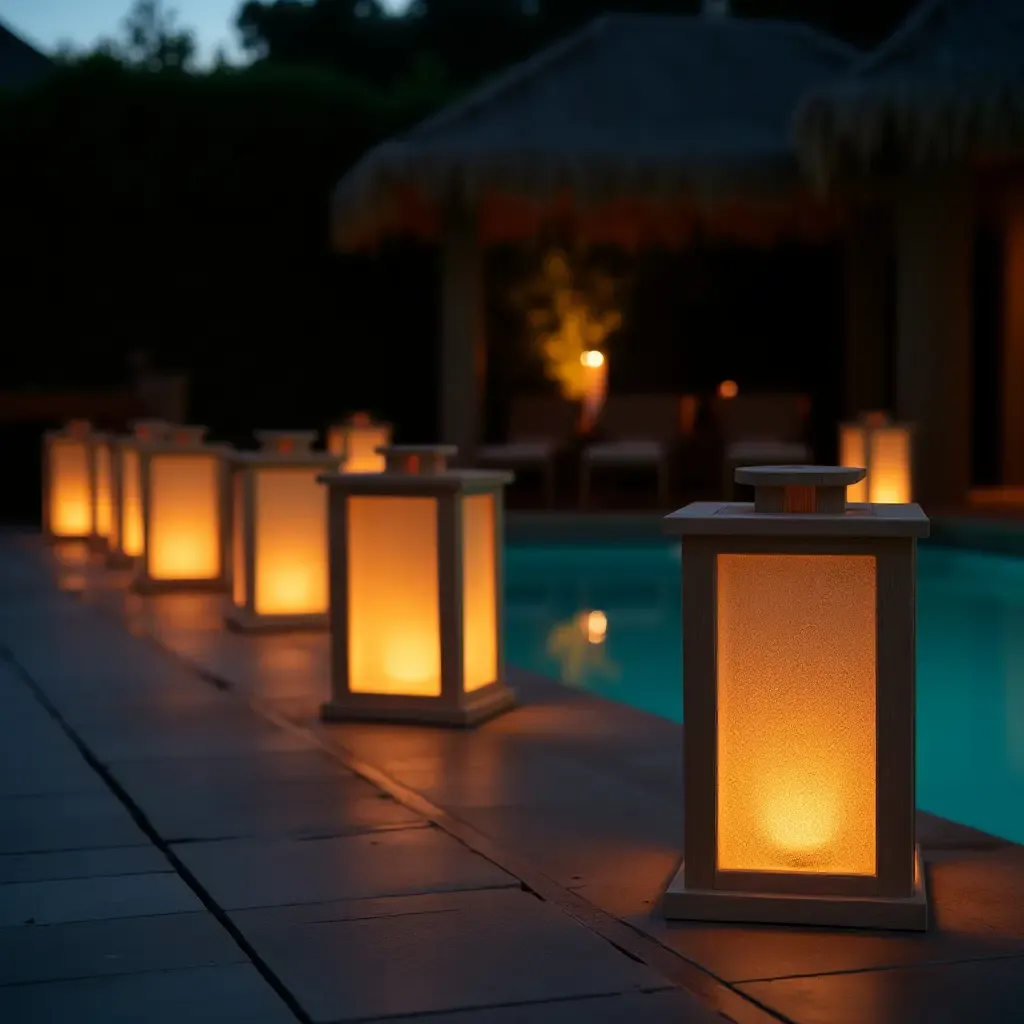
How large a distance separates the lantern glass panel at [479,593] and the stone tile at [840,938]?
5.16 feet

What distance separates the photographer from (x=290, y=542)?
6.43 metres

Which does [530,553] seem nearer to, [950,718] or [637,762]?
[950,718]

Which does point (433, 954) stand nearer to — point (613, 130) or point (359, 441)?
point (359, 441)

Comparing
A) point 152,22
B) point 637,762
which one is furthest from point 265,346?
point 152,22

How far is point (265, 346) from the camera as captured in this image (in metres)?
14.3

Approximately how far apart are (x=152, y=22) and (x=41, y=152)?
18.3 meters

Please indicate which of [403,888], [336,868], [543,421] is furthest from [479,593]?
[543,421]

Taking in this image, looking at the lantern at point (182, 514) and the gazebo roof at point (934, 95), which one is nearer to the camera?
the lantern at point (182, 514)

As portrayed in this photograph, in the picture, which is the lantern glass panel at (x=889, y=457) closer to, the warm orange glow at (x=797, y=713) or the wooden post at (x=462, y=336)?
the wooden post at (x=462, y=336)

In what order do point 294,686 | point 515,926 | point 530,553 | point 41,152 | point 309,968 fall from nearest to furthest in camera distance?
1. point 309,968
2. point 515,926
3. point 294,686
4. point 530,553
5. point 41,152

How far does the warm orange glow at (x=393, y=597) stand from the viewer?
439 cm

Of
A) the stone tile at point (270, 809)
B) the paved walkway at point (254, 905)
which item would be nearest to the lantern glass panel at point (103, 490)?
the paved walkway at point (254, 905)

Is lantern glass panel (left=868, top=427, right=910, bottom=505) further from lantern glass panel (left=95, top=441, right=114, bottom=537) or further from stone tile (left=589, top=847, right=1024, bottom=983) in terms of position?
stone tile (left=589, top=847, right=1024, bottom=983)

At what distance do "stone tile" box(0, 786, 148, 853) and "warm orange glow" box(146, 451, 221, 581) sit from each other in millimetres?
4150
